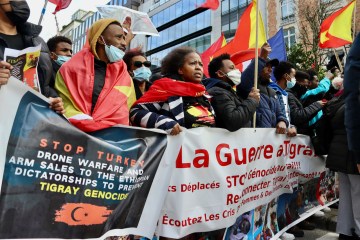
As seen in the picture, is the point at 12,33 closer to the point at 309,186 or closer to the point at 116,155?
the point at 116,155

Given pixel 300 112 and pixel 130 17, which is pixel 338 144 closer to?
pixel 300 112

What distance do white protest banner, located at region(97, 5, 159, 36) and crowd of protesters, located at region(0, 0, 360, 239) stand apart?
1456 millimetres

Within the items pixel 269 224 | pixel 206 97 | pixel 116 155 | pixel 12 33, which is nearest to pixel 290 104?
pixel 269 224

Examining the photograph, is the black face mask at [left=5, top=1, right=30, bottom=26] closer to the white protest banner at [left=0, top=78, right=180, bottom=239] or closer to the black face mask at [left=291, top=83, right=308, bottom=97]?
the white protest banner at [left=0, top=78, right=180, bottom=239]

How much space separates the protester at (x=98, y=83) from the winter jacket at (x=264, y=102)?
1.25 metres

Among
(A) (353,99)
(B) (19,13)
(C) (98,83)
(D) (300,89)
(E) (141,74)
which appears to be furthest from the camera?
(D) (300,89)

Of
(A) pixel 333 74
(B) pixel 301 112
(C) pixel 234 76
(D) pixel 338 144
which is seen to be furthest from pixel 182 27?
(C) pixel 234 76

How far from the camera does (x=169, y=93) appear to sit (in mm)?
2473

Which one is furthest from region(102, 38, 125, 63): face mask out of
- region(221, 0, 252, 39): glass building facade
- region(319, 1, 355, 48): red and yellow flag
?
region(221, 0, 252, 39): glass building facade

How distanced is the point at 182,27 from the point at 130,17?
33263 mm

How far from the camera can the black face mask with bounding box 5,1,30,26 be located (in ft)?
6.98

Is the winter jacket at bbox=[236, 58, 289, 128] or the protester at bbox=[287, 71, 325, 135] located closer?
the winter jacket at bbox=[236, 58, 289, 128]

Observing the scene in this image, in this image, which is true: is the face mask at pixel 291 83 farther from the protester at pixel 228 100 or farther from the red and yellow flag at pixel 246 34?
the protester at pixel 228 100

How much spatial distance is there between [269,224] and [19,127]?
244 cm
